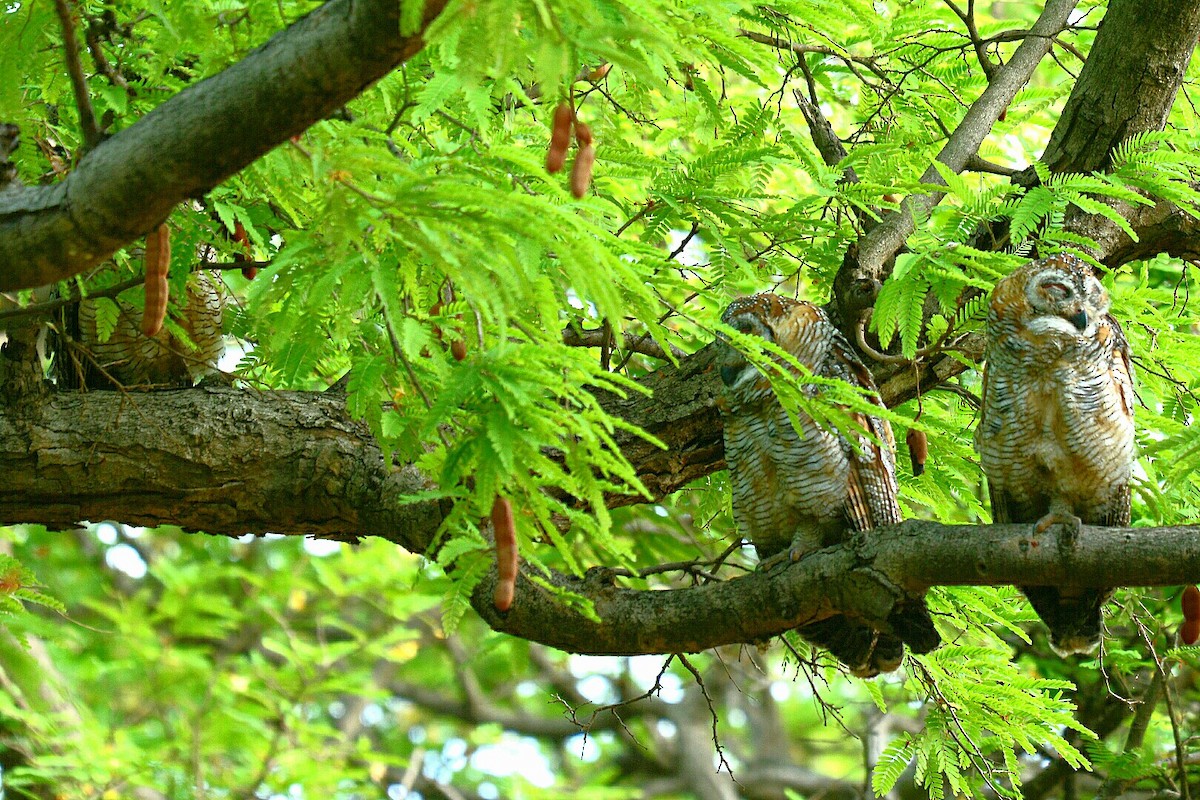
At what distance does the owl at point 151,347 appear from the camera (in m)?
4.16

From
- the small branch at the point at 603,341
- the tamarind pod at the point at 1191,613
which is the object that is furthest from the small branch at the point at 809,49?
the tamarind pod at the point at 1191,613

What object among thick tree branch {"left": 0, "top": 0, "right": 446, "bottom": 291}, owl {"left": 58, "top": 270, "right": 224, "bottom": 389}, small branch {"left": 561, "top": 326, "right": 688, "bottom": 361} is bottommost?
thick tree branch {"left": 0, "top": 0, "right": 446, "bottom": 291}

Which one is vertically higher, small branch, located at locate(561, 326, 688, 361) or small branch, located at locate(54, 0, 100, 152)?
small branch, located at locate(561, 326, 688, 361)

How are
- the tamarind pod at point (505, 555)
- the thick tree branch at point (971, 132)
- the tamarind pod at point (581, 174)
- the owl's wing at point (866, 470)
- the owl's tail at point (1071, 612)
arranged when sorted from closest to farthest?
the tamarind pod at point (581, 174) < the tamarind pod at point (505, 555) < the owl's tail at point (1071, 612) < the owl's wing at point (866, 470) < the thick tree branch at point (971, 132)

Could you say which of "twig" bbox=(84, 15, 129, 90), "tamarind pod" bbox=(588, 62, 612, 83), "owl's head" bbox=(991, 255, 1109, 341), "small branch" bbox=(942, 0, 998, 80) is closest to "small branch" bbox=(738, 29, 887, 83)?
"small branch" bbox=(942, 0, 998, 80)

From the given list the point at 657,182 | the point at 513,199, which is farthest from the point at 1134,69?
the point at 513,199

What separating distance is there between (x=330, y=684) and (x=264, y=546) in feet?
13.5

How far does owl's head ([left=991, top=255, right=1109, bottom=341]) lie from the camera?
3.32 metres

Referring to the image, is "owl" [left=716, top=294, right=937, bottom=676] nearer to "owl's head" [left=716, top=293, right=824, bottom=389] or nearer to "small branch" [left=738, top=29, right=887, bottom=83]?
"owl's head" [left=716, top=293, right=824, bottom=389]

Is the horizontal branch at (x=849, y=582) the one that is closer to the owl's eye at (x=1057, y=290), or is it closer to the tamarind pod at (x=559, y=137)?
the owl's eye at (x=1057, y=290)

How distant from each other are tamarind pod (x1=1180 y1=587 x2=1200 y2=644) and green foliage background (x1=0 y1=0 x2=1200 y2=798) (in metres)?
0.39

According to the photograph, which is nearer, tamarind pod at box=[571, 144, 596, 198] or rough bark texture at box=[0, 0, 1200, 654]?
rough bark texture at box=[0, 0, 1200, 654]

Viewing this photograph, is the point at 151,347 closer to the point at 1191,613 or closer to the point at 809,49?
the point at 809,49

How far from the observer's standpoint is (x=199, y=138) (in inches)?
84.6
